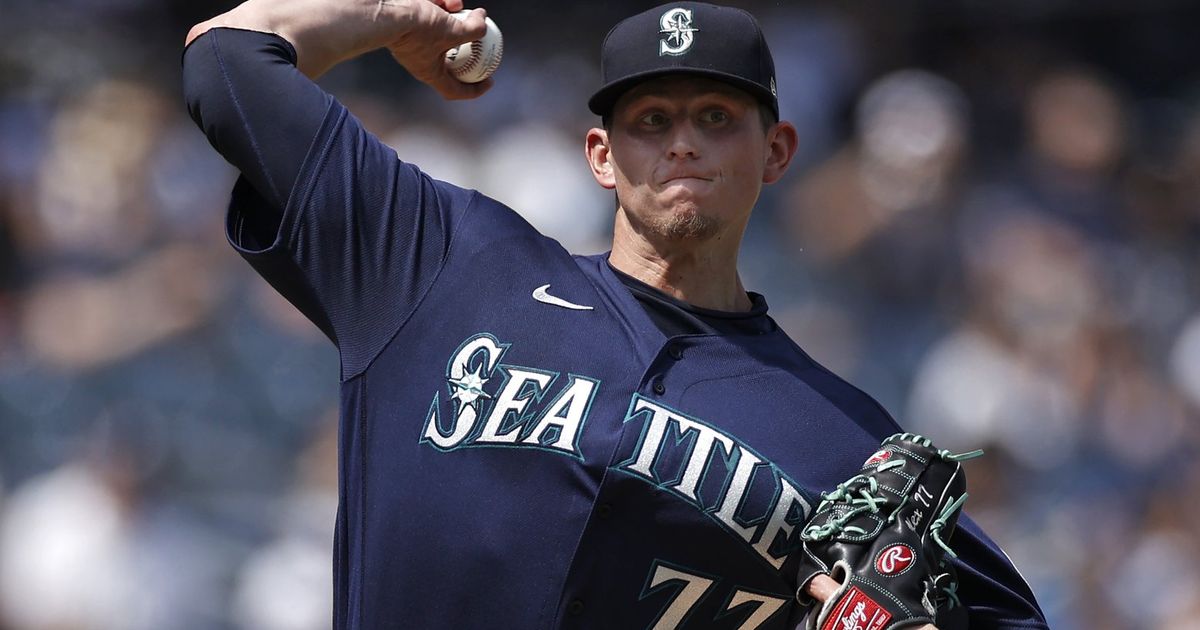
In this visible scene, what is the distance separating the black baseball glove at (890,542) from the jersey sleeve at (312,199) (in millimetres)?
816

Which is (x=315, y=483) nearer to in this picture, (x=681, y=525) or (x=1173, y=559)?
(x=1173, y=559)

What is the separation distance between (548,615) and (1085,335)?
4688 mm

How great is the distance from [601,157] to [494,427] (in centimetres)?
72

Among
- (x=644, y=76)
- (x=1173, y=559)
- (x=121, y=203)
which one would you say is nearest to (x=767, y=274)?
(x=1173, y=559)

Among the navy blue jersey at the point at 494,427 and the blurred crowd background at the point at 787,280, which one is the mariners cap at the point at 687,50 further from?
the blurred crowd background at the point at 787,280

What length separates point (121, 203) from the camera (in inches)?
299

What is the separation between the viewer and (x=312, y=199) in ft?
8.15

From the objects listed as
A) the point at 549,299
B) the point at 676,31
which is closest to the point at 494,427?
the point at 549,299

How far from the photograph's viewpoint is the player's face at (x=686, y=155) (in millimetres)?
2740

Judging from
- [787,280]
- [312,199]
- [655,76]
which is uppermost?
[787,280]

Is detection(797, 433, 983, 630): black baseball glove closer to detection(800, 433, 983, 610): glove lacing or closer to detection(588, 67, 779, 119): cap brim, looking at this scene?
detection(800, 433, 983, 610): glove lacing

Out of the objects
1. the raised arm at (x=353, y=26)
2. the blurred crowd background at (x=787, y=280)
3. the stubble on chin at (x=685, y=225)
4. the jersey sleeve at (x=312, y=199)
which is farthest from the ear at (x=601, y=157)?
the blurred crowd background at (x=787, y=280)

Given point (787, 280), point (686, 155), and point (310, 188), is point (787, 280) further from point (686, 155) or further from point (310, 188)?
point (310, 188)

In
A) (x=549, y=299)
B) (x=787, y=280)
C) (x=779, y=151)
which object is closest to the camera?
(x=549, y=299)
